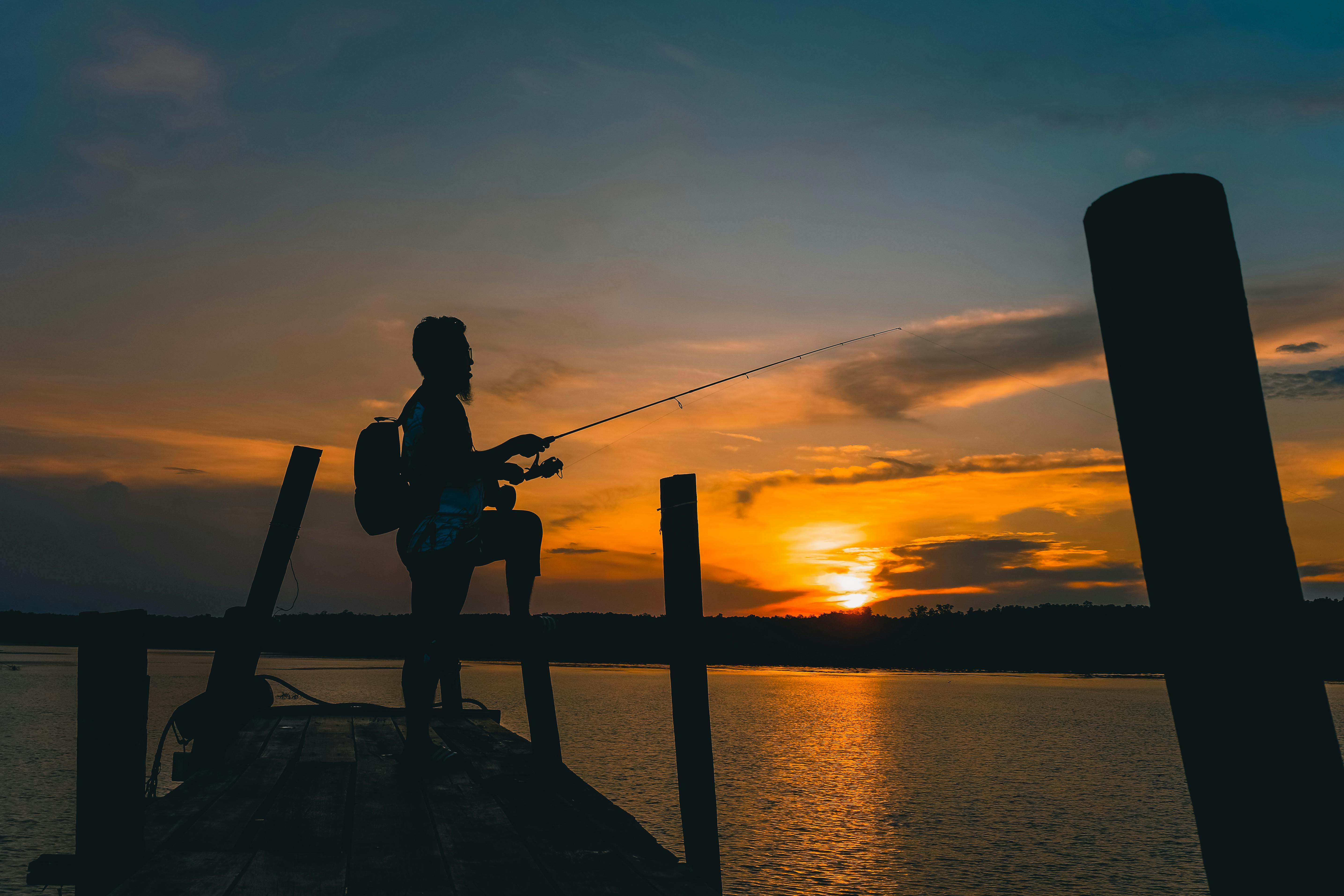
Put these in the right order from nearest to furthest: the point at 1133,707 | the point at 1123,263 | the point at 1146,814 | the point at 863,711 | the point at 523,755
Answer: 1. the point at 1123,263
2. the point at 523,755
3. the point at 1146,814
4. the point at 863,711
5. the point at 1133,707

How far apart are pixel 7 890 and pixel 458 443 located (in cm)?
367

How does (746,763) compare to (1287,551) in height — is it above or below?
below

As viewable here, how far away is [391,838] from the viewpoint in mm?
3014

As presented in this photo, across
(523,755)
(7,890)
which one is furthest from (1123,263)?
(7,890)

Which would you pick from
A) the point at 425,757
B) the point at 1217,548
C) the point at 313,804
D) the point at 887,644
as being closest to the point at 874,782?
the point at 425,757

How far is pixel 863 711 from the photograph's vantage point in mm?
14406

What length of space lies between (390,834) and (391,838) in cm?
6

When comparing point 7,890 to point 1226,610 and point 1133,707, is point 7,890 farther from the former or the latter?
point 1133,707

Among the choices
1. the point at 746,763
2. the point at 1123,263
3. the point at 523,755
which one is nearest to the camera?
the point at 1123,263

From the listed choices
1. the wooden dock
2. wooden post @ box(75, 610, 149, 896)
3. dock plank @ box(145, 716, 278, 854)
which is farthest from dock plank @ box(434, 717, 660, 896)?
wooden post @ box(75, 610, 149, 896)

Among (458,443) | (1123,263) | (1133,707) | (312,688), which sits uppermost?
(458,443)

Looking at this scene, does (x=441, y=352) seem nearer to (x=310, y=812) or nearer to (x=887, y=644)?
(x=310, y=812)

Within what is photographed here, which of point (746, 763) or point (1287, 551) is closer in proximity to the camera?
point (1287, 551)

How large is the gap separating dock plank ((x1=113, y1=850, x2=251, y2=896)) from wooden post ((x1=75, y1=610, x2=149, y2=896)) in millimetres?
82
